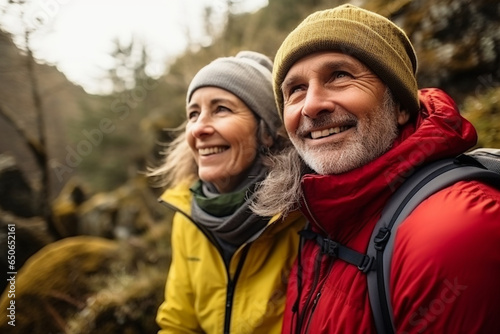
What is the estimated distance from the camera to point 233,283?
2152 millimetres

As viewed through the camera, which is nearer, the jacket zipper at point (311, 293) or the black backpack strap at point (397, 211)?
the black backpack strap at point (397, 211)

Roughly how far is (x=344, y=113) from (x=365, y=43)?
13.0 inches

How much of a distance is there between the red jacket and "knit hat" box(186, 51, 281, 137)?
93cm

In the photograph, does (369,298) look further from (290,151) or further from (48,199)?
(48,199)

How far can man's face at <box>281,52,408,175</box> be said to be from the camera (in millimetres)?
1558

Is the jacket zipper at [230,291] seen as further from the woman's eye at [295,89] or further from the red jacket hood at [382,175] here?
the woman's eye at [295,89]

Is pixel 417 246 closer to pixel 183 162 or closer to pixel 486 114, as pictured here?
pixel 183 162

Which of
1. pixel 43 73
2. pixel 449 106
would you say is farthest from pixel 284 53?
pixel 43 73

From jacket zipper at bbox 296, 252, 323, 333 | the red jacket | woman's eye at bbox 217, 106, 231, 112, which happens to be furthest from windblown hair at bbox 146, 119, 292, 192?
jacket zipper at bbox 296, 252, 323, 333

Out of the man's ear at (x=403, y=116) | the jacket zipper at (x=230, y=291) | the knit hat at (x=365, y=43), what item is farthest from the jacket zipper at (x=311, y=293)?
the knit hat at (x=365, y=43)

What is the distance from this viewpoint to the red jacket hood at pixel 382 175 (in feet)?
4.37

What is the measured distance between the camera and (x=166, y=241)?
295 inches

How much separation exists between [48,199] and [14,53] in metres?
3.13

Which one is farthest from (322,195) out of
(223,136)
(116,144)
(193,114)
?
(116,144)
